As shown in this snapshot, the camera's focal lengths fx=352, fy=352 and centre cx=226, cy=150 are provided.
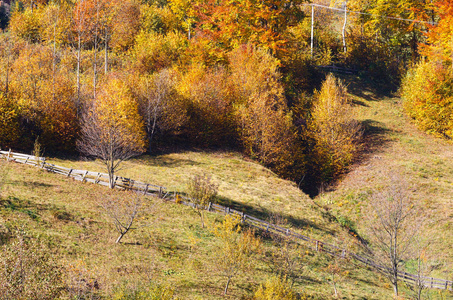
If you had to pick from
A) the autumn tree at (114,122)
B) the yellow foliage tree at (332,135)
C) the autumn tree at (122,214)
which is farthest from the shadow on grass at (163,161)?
the yellow foliage tree at (332,135)

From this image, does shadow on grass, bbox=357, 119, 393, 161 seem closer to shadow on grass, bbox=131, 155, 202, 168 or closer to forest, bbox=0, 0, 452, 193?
forest, bbox=0, 0, 452, 193

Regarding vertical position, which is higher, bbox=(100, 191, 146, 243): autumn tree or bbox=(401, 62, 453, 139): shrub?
bbox=(401, 62, 453, 139): shrub

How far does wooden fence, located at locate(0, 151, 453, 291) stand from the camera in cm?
2794

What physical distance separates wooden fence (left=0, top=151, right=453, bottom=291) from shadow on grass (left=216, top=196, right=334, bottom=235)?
1592 millimetres

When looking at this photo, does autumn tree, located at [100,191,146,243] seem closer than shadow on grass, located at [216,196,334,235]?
Yes

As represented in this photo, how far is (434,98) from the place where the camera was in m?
49.4

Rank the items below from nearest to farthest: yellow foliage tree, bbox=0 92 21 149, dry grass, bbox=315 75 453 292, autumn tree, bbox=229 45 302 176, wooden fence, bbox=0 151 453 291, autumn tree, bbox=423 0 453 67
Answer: wooden fence, bbox=0 151 453 291
dry grass, bbox=315 75 453 292
yellow foliage tree, bbox=0 92 21 149
autumn tree, bbox=229 45 302 176
autumn tree, bbox=423 0 453 67

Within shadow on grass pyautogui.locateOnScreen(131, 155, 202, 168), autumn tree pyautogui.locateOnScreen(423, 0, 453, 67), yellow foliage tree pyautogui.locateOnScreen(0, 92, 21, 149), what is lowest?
shadow on grass pyautogui.locateOnScreen(131, 155, 202, 168)

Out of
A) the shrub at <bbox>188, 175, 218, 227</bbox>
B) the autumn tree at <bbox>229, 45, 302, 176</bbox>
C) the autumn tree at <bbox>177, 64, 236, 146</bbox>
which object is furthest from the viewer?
the autumn tree at <bbox>177, 64, 236, 146</bbox>

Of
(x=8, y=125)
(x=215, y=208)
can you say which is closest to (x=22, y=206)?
(x=215, y=208)

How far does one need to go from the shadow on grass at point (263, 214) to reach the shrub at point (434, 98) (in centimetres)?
2814

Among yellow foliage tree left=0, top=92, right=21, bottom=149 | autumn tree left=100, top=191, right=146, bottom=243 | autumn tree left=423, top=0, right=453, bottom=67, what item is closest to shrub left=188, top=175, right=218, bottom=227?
autumn tree left=100, top=191, right=146, bottom=243

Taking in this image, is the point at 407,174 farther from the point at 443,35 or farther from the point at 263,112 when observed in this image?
the point at 443,35

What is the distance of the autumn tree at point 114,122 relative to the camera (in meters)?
34.5
